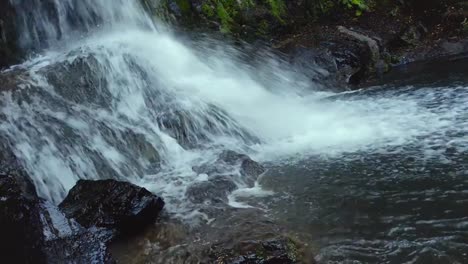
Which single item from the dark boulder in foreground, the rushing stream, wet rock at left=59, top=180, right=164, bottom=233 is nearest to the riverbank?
the rushing stream

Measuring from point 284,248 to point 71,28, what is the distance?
10.5m

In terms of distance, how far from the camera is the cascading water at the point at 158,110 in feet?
29.6

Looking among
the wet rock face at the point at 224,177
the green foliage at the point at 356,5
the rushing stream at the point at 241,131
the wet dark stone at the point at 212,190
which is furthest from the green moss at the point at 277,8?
the wet dark stone at the point at 212,190

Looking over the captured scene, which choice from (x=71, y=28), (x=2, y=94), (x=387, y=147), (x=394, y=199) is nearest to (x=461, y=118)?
(x=387, y=147)

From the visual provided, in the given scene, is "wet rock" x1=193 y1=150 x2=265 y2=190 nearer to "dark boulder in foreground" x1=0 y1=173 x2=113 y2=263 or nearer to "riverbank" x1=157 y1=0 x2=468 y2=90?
"dark boulder in foreground" x1=0 y1=173 x2=113 y2=263

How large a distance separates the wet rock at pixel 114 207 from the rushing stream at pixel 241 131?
667 millimetres

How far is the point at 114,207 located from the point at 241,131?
4.88 m

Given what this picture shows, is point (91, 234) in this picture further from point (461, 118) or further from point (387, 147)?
point (461, 118)

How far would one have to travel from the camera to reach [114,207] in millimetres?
6777

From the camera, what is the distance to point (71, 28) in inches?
534

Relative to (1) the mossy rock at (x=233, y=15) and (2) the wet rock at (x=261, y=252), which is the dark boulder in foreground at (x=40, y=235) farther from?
(1) the mossy rock at (x=233, y=15)

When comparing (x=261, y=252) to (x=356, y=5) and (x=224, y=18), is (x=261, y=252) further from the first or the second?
(x=356, y=5)

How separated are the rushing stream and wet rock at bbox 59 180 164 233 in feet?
2.19

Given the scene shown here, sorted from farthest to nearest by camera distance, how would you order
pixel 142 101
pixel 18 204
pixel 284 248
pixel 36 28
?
pixel 36 28
pixel 142 101
pixel 18 204
pixel 284 248
